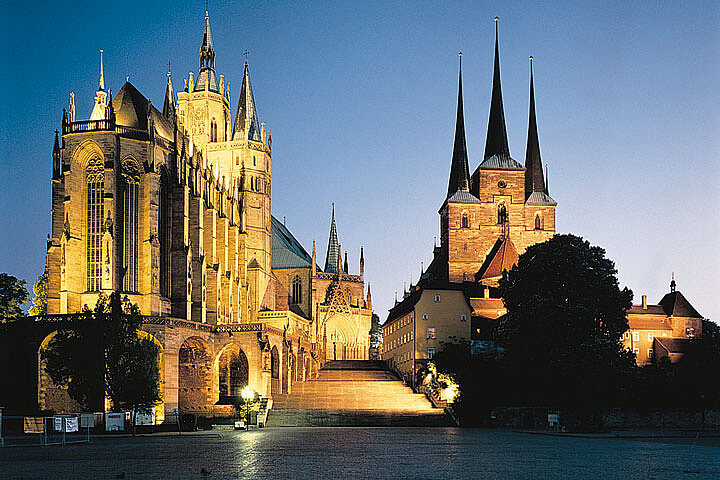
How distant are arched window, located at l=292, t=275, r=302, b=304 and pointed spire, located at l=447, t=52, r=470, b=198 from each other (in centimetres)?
2105

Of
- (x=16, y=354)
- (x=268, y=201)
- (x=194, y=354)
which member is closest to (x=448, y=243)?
(x=268, y=201)

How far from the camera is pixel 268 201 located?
89.8 meters

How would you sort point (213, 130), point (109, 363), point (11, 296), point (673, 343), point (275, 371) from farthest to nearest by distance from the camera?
point (213, 130) → point (673, 343) → point (11, 296) → point (275, 371) → point (109, 363)

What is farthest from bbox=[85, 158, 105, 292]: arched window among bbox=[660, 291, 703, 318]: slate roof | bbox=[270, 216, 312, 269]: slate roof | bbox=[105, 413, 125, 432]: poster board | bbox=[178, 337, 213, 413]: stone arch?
bbox=[660, 291, 703, 318]: slate roof

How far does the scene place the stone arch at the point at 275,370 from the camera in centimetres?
6056

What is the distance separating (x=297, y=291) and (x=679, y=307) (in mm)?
39400

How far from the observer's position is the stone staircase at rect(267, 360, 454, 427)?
5256cm

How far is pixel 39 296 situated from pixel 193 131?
83.1 feet

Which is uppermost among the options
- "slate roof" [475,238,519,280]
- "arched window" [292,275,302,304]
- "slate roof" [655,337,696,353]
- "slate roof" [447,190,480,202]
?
"slate roof" [447,190,480,202]

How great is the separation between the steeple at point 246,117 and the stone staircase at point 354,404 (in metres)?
28.4

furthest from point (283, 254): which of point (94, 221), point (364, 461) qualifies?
point (364, 461)

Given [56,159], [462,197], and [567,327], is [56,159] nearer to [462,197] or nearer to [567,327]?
[567,327]

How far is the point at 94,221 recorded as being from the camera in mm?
60750

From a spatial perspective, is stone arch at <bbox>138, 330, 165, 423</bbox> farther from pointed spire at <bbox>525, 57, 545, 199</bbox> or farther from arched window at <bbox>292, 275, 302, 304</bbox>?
pointed spire at <bbox>525, 57, 545, 199</bbox>
